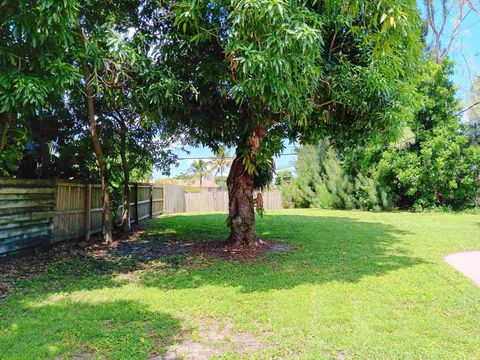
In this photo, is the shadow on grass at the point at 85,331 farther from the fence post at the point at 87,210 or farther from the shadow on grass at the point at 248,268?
the fence post at the point at 87,210

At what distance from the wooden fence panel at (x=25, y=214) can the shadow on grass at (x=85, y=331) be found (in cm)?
215

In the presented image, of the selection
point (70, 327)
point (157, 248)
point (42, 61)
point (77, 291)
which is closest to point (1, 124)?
point (42, 61)

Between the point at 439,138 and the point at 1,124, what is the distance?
15.1 metres

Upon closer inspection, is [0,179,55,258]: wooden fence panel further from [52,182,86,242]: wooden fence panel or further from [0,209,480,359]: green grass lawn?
[0,209,480,359]: green grass lawn

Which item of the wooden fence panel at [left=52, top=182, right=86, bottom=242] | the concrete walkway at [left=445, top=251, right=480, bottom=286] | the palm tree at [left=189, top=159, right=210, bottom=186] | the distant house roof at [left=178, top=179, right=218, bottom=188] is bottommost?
the concrete walkway at [left=445, top=251, right=480, bottom=286]

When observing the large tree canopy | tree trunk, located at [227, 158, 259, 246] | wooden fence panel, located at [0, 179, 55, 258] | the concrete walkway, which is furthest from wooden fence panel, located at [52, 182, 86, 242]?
the concrete walkway

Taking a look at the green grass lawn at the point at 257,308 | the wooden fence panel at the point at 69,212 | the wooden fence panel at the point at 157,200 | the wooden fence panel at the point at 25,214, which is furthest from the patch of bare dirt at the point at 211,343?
the wooden fence panel at the point at 157,200

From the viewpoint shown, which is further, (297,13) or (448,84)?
(448,84)

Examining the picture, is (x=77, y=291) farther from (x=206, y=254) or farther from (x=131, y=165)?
(x=131, y=165)

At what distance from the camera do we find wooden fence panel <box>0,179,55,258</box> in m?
5.66

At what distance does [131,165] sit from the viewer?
32.4 ft

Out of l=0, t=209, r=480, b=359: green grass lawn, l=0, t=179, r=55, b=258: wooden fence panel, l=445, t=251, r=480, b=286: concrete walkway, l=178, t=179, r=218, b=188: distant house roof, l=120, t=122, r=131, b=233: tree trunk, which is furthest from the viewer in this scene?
l=178, t=179, r=218, b=188: distant house roof

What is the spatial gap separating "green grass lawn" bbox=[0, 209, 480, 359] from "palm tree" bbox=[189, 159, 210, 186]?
28628 millimetres

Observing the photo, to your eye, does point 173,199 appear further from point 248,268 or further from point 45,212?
point 248,268
